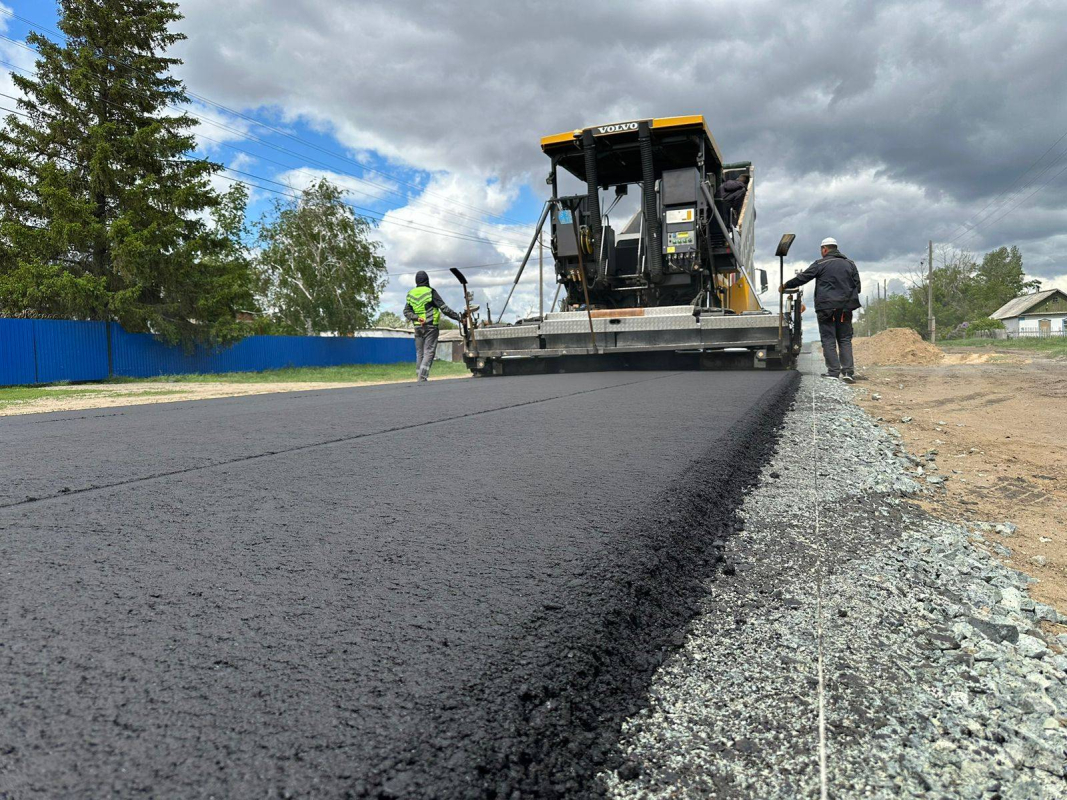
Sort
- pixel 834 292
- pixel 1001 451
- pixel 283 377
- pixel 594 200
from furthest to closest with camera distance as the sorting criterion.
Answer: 1. pixel 283 377
2. pixel 594 200
3. pixel 834 292
4. pixel 1001 451

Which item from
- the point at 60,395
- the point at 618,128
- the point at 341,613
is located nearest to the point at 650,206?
the point at 618,128

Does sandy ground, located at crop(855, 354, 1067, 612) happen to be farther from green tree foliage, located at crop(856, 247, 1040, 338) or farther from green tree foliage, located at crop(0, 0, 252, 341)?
green tree foliage, located at crop(856, 247, 1040, 338)

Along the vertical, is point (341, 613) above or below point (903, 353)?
→ below

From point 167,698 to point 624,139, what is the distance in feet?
34.2

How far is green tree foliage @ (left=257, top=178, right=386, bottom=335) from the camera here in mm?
33094

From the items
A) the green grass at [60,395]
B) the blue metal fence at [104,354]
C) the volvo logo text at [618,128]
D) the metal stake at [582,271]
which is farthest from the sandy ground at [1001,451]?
the blue metal fence at [104,354]

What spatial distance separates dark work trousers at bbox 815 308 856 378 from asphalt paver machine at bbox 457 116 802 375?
0.47 m

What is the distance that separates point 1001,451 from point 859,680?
13.5 ft

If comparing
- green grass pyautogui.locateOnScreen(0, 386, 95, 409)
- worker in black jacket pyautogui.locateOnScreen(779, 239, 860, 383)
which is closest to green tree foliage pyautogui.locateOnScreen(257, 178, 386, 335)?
green grass pyautogui.locateOnScreen(0, 386, 95, 409)

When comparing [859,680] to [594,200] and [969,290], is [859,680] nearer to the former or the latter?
[594,200]

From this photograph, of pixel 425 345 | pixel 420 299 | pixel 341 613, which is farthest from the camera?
pixel 425 345

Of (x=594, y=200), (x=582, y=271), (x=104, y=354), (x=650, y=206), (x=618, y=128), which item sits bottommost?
(x=104, y=354)

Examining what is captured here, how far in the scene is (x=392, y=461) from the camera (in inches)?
127

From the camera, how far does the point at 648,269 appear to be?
34.7ft
